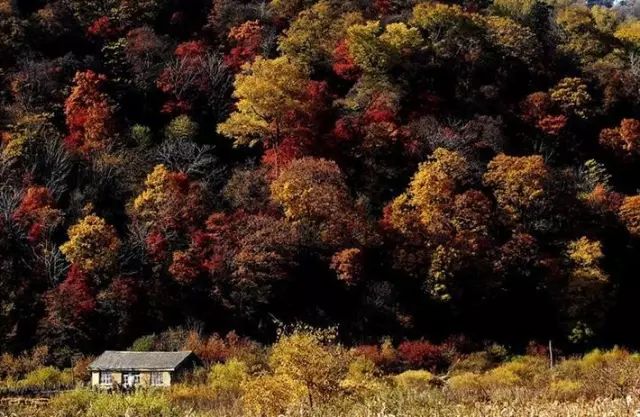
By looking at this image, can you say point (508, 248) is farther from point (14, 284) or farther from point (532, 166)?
point (14, 284)

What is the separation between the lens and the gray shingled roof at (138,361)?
39938 mm

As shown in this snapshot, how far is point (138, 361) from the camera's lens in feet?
133

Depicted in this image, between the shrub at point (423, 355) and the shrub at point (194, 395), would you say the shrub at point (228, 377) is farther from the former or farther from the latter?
the shrub at point (423, 355)

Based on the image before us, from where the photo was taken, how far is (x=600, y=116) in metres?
66.1

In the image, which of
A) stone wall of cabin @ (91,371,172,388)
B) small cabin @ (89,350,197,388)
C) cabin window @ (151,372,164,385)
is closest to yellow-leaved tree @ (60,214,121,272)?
small cabin @ (89,350,197,388)

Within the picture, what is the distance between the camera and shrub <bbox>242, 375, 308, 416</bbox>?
22969 millimetres

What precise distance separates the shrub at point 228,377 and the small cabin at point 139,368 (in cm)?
187

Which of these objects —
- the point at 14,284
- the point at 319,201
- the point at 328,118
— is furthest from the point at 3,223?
the point at 328,118

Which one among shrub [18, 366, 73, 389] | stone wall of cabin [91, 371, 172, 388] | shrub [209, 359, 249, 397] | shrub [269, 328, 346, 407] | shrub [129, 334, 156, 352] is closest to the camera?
shrub [269, 328, 346, 407]

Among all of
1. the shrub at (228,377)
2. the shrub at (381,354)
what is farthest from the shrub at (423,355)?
the shrub at (228,377)

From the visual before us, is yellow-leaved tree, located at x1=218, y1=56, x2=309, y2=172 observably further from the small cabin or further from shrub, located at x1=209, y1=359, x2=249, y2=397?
shrub, located at x1=209, y1=359, x2=249, y2=397

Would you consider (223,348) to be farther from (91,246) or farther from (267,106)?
(267,106)

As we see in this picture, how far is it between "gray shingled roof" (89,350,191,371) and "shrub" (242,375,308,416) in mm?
16620

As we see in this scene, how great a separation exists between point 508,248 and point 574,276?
4465 millimetres
